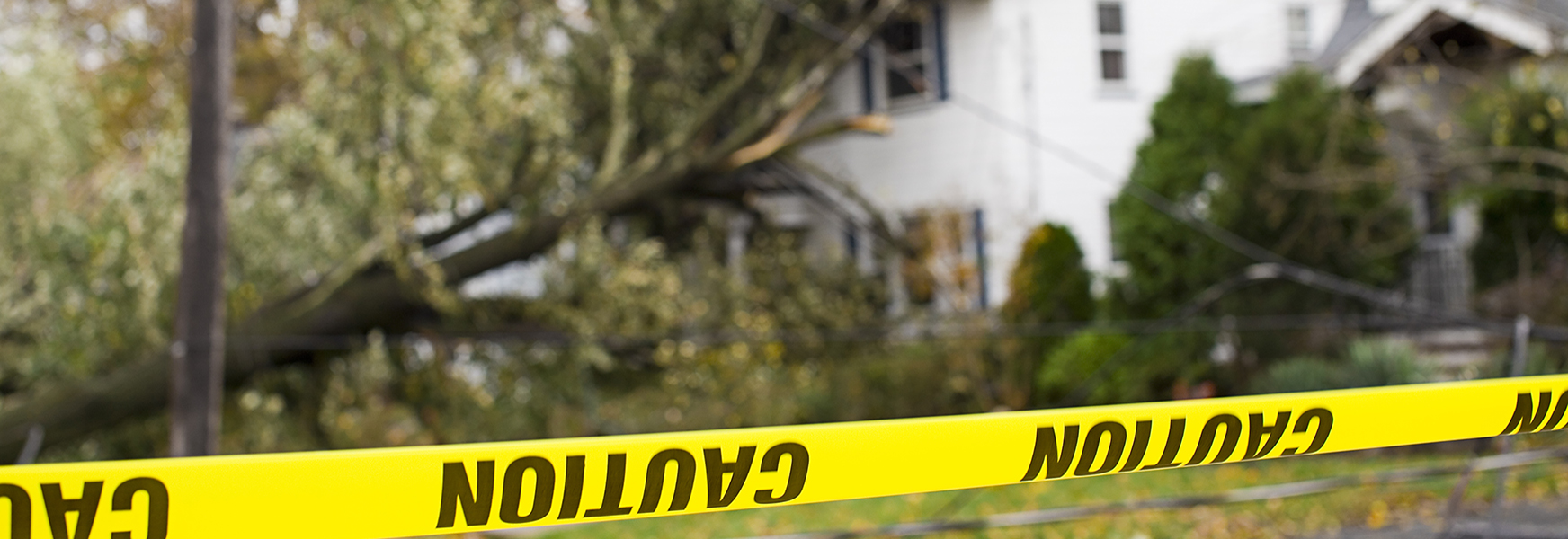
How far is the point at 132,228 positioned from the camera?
→ 376 inches

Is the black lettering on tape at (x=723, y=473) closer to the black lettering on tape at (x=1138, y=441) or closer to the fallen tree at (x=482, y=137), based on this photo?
the black lettering on tape at (x=1138, y=441)

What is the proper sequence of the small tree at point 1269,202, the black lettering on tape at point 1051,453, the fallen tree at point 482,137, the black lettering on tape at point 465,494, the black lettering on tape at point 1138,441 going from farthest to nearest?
the small tree at point 1269,202, the fallen tree at point 482,137, the black lettering on tape at point 1138,441, the black lettering on tape at point 1051,453, the black lettering on tape at point 465,494

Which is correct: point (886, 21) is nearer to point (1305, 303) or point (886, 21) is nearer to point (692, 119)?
point (692, 119)

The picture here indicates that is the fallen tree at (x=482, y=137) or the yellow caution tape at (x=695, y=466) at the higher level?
the fallen tree at (x=482, y=137)

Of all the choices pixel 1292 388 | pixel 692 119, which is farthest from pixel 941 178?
pixel 1292 388

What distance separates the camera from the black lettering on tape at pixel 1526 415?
8.71 feet

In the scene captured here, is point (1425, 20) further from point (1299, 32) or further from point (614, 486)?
point (614, 486)

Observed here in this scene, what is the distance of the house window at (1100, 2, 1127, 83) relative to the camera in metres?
13.6

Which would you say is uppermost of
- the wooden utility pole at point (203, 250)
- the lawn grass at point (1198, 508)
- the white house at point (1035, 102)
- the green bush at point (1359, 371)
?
the white house at point (1035, 102)

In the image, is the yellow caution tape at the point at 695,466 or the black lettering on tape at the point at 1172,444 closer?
the yellow caution tape at the point at 695,466

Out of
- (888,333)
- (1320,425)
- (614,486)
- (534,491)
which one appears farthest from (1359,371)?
(534,491)

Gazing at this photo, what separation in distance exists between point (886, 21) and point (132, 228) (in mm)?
8777

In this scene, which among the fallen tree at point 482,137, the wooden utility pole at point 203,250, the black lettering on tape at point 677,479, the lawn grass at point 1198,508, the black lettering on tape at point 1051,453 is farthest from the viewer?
the fallen tree at point 482,137

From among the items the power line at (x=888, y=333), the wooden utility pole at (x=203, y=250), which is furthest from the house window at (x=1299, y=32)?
the wooden utility pole at (x=203, y=250)
